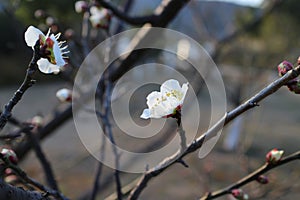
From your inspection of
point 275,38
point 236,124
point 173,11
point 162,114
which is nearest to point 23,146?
point 173,11

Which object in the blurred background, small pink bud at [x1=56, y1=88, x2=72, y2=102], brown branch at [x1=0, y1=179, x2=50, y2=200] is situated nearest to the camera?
brown branch at [x1=0, y1=179, x2=50, y2=200]

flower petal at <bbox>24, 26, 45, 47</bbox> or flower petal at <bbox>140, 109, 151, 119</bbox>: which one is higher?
flower petal at <bbox>24, 26, 45, 47</bbox>

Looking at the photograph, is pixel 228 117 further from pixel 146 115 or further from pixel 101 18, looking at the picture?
pixel 101 18

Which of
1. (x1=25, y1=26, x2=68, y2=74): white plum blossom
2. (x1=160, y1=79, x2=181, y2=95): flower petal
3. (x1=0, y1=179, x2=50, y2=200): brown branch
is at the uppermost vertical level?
(x1=25, y1=26, x2=68, y2=74): white plum blossom

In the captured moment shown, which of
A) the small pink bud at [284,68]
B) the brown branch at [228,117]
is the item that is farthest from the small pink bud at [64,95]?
the small pink bud at [284,68]

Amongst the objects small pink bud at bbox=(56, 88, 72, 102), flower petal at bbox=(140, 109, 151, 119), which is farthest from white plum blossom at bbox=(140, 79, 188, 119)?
small pink bud at bbox=(56, 88, 72, 102)

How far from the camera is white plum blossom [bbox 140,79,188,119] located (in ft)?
1.12

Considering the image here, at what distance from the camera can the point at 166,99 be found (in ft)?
1.14

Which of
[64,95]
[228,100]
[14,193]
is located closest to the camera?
[14,193]

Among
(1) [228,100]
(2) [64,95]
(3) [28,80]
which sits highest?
(3) [28,80]

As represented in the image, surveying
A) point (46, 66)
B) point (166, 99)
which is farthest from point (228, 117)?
point (46, 66)

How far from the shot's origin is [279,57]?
283cm

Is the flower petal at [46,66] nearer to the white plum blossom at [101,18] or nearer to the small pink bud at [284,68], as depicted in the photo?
the small pink bud at [284,68]

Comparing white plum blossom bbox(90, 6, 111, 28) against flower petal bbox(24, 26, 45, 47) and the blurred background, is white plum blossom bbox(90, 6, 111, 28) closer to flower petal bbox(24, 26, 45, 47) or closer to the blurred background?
flower petal bbox(24, 26, 45, 47)
